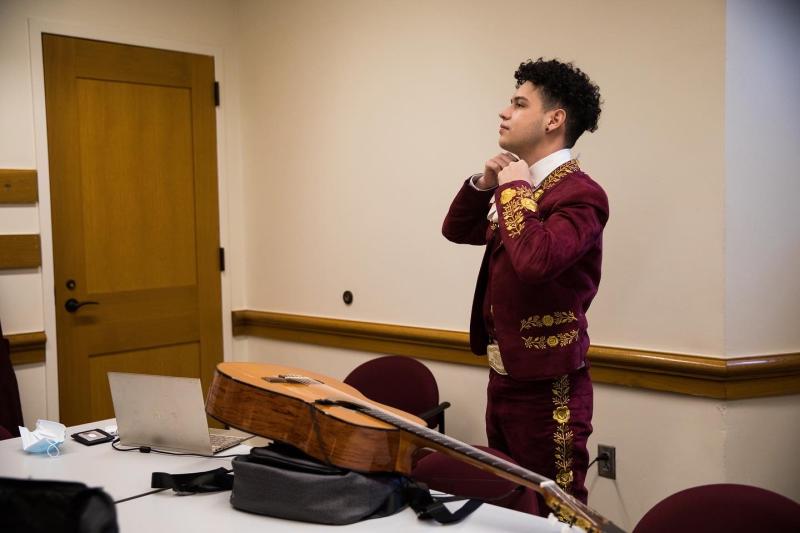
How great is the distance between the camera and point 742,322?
2414 mm

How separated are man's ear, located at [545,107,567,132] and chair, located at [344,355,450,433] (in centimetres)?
113

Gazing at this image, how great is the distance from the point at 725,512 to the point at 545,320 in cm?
69

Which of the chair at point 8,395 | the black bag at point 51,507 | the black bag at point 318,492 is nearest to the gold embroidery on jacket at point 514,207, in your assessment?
the black bag at point 318,492

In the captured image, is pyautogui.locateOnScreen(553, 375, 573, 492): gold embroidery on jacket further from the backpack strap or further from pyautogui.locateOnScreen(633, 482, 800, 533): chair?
the backpack strap

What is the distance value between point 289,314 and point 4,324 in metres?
1.26

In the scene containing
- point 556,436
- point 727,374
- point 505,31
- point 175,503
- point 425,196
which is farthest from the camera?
point 425,196

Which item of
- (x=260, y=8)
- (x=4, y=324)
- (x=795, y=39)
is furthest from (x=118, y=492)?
(x=260, y=8)

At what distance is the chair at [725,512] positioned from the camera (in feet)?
4.30

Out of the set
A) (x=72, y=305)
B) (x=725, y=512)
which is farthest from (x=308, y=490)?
(x=72, y=305)

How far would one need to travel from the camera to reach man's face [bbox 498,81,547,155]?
6.75 ft

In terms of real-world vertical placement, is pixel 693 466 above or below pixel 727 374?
below

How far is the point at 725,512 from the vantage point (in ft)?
4.45

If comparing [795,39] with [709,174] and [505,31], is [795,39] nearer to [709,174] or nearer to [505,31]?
[709,174]

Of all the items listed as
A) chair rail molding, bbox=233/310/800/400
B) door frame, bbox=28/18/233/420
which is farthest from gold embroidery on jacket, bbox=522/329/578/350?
door frame, bbox=28/18/233/420
